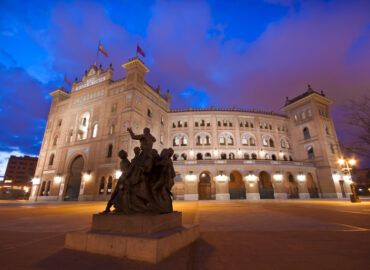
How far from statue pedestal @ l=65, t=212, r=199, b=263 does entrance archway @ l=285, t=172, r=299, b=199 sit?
30.3 meters

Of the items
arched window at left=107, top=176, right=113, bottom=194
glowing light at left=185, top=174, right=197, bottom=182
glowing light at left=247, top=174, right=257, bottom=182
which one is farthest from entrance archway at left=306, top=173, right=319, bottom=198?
arched window at left=107, top=176, right=113, bottom=194

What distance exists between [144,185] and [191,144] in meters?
29.2

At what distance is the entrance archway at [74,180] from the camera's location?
2623cm

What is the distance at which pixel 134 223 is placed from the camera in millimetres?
2971

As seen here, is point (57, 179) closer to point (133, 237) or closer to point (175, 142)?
point (175, 142)

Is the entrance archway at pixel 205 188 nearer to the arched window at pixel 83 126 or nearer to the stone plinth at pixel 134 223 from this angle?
the arched window at pixel 83 126

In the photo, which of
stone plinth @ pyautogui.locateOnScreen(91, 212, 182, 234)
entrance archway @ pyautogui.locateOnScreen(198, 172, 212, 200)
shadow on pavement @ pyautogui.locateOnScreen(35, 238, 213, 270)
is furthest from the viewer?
entrance archway @ pyautogui.locateOnScreen(198, 172, 212, 200)

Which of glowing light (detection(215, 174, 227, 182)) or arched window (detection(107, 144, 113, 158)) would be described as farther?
glowing light (detection(215, 174, 227, 182))

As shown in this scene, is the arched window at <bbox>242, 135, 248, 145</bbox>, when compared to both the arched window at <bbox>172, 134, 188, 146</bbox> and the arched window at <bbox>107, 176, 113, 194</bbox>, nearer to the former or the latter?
the arched window at <bbox>172, 134, 188, 146</bbox>

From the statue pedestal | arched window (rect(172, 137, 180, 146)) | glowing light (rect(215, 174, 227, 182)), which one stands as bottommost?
the statue pedestal

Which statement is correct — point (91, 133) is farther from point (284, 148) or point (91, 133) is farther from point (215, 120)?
point (284, 148)

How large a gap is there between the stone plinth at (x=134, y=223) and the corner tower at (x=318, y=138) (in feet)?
118

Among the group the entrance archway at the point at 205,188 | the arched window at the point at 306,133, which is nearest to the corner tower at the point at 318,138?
the arched window at the point at 306,133

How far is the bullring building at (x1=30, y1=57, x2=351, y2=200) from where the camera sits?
84.3 feet
